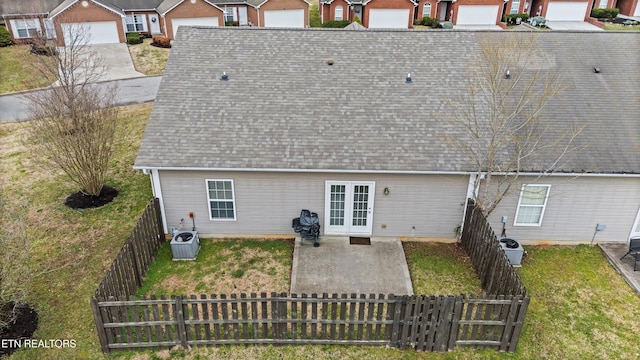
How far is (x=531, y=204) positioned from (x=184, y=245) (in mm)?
10500

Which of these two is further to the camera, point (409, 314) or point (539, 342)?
point (539, 342)

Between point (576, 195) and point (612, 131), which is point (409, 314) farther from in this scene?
point (612, 131)

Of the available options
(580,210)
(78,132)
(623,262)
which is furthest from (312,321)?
(78,132)

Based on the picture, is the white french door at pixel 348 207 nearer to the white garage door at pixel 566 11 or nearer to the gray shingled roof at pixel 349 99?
the gray shingled roof at pixel 349 99

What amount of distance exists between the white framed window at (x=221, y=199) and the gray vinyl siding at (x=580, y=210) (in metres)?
8.08

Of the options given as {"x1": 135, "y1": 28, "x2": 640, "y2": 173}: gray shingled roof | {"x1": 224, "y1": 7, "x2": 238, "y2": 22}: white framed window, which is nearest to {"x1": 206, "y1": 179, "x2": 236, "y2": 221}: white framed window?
{"x1": 135, "y1": 28, "x2": 640, "y2": 173}: gray shingled roof

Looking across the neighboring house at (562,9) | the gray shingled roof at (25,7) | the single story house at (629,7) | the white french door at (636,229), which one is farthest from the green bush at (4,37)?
the single story house at (629,7)

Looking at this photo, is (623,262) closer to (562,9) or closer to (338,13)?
(338,13)

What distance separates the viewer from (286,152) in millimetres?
12664

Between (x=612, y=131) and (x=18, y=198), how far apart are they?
20370 millimetres

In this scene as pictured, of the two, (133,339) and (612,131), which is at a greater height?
(612,131)

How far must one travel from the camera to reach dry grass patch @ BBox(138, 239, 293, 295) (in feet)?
37.8

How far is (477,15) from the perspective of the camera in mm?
45531

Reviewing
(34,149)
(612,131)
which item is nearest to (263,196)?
(612,131)
